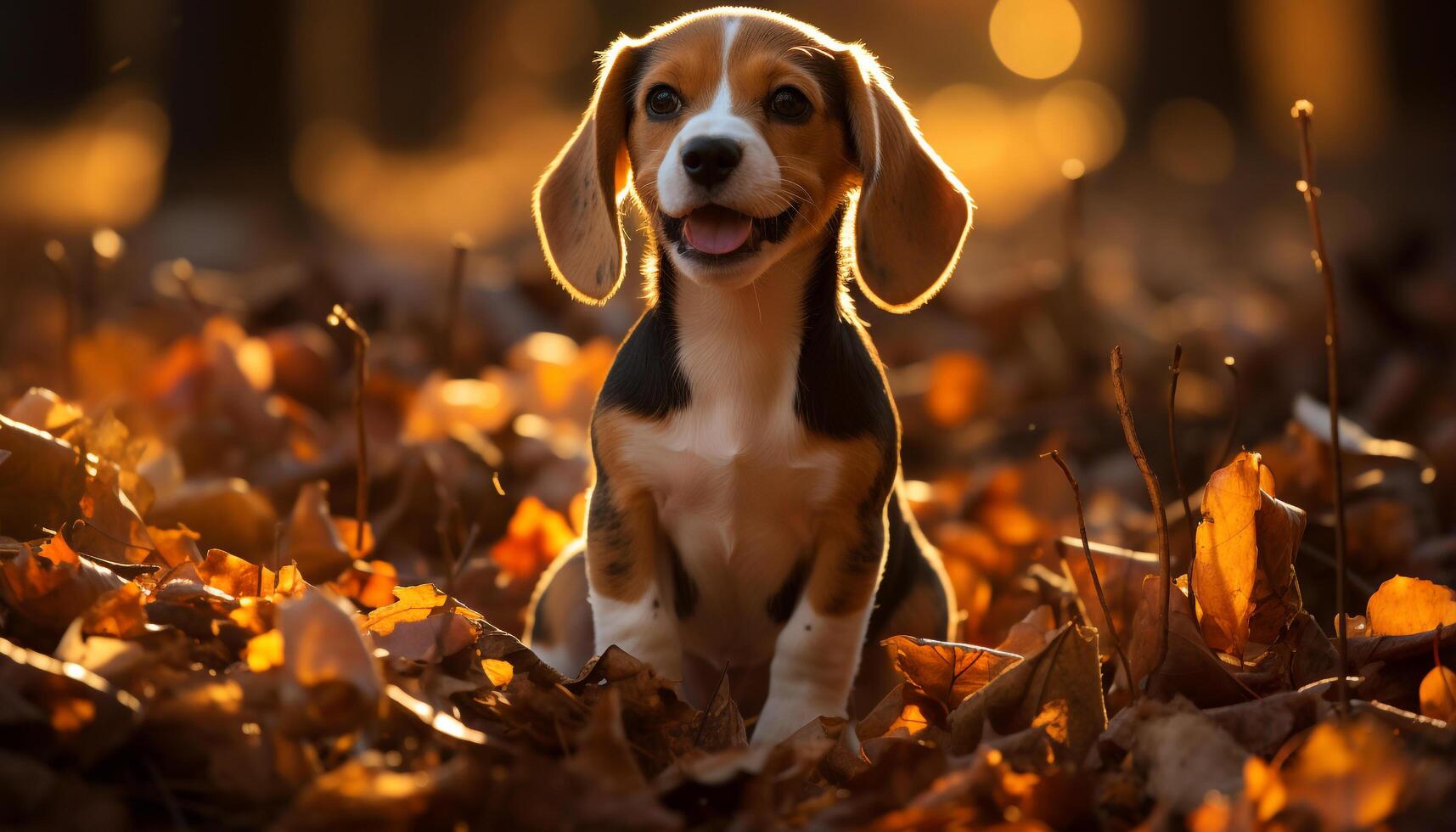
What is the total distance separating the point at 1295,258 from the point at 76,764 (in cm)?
756

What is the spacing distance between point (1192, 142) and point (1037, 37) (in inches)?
356

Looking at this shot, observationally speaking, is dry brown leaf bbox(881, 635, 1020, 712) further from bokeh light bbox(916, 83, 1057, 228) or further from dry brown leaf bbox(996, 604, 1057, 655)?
bokeh light bbox(916, 83, 1057, 228)

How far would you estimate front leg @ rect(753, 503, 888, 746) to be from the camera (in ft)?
8.84

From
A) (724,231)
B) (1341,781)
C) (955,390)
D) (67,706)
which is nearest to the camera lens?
(1341,781)

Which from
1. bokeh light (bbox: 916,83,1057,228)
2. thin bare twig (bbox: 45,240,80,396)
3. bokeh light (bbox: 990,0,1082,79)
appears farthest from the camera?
bokeh light (bbox: 990,0,1082,79)

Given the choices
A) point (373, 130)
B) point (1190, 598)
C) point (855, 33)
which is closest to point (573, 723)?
point (1190, 598)

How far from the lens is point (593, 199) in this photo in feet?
9.37

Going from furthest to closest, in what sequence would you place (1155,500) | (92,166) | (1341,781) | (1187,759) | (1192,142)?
1. (1192,142)
2. (92,166)
3. (1155,500)
4. (1187,759)
5. (1341,781)

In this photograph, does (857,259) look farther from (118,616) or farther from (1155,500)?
(118,616)

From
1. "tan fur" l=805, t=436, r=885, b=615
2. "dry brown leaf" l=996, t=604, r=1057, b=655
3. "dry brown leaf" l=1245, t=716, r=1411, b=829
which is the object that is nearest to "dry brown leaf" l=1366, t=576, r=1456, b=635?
"dry brown leaf" l=996, t=604, r=1057, b=655

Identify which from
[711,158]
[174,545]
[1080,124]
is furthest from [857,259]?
[1080,124]

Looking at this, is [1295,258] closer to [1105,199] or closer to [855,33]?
[1105,199]

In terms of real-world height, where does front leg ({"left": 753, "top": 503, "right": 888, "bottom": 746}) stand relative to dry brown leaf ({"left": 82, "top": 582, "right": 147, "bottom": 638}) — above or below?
below

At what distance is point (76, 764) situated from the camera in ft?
5.53
